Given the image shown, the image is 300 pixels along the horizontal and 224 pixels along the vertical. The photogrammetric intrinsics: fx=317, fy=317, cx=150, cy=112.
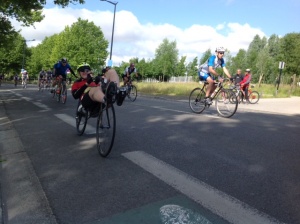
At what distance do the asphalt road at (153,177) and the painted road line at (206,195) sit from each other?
10mm

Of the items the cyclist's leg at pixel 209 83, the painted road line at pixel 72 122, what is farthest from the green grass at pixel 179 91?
the painted road line at pixel 72 122

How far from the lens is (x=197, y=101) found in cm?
1080

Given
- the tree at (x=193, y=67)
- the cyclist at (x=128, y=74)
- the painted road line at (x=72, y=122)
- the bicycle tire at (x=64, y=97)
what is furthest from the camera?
the tree at (x=193, y=67)

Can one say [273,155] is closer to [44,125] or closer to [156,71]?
[44,125]

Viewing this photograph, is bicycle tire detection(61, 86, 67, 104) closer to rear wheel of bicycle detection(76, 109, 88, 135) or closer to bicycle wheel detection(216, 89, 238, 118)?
bicycle wheel detection(216, 89, 238, 118)

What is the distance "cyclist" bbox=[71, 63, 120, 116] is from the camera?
5.47 metres

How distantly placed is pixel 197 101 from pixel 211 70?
141 cm

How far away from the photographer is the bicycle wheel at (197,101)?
10.6 metres

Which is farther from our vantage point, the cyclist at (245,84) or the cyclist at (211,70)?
the cyclist at (245,84)

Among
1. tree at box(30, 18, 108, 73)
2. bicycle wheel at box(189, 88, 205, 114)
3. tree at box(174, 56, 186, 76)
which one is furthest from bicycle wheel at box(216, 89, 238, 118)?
tree at box(174, 56, 186, 76)

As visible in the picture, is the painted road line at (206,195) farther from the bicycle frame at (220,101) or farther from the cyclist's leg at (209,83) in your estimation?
the cyclist's leg at (209,83)

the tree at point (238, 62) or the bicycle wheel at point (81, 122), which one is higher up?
the tree at point (238, 62)

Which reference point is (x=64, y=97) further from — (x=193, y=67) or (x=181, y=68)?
(x=181, y=68)

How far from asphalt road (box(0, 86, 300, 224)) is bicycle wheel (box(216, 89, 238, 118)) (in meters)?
2.46
